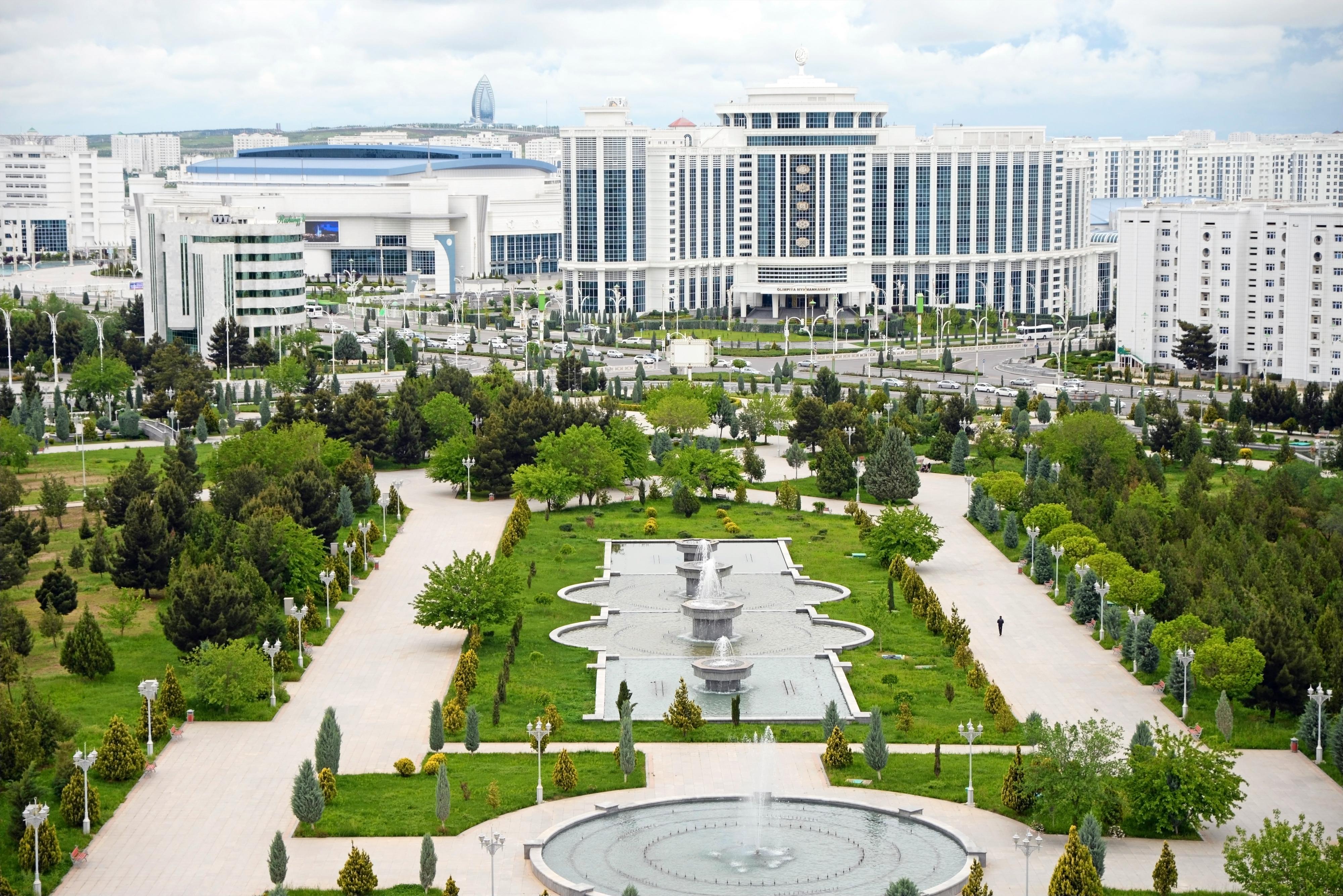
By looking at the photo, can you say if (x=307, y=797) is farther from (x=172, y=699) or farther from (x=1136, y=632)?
(x=1136, y=632)

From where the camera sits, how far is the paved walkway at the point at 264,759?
36.1m

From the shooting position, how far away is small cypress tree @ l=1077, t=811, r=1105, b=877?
34.8 m

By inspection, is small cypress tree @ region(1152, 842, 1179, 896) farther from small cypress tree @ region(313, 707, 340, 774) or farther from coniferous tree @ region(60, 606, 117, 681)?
coniferous tree @ region(60, 606, 117, 681)

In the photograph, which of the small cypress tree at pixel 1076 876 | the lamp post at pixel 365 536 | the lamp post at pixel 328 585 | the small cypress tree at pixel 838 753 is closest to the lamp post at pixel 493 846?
the small cypress tree at pixel 838 753

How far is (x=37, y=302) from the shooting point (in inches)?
5069

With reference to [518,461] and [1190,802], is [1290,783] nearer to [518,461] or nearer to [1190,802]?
[1190,802]

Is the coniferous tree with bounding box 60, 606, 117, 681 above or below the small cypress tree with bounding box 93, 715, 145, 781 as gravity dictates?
above

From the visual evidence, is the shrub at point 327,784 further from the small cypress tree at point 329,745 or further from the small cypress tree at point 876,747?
the small cypress tree at point 876,747

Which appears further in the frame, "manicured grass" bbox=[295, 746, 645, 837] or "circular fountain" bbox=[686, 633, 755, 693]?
"circular fountain" bbox=[686, 633, 755, 693]

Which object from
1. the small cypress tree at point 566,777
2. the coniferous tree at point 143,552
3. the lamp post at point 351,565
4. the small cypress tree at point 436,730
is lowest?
the small cypress tree at point 566,777

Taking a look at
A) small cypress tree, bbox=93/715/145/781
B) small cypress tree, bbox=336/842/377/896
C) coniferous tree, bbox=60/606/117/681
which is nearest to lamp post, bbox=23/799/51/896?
small cypress tree, bbox=93/715/145/781

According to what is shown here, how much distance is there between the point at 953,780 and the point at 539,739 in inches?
358

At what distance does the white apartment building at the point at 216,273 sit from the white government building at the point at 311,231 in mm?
83

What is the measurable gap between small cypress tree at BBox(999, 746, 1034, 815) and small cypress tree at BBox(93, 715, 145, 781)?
62.0ft
